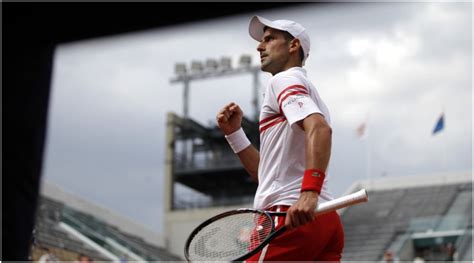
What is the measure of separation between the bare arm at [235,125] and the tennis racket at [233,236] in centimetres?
41

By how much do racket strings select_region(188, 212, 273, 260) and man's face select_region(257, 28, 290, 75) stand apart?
0.48 metres

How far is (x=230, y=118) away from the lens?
2770 mm

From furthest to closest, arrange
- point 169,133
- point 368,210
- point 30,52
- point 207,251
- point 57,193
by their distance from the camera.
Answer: point 169,133
point 368,210
point 57,193
point 207,251
point 30,52

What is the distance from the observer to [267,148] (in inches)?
97.3

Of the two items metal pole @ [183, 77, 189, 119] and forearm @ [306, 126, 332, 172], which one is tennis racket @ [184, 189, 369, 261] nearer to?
forearm @ [306, 126, 332, 172]

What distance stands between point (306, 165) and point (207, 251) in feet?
1.32

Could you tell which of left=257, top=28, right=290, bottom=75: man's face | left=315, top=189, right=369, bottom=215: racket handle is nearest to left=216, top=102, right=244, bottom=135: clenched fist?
left=257, top=28, right=290, bottom=75: man's face

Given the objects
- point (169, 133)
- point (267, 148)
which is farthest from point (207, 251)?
point (169, 133)

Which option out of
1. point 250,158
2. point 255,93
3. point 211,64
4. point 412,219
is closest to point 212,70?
point 211,64

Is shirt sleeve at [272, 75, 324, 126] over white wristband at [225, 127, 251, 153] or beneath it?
over

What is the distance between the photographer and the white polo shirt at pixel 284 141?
236cm

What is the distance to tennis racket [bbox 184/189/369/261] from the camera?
7.55 feet

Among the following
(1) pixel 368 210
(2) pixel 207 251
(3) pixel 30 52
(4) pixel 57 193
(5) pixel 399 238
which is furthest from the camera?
(1) pixel 368 210

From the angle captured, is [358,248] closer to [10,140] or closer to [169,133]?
[169,133]
